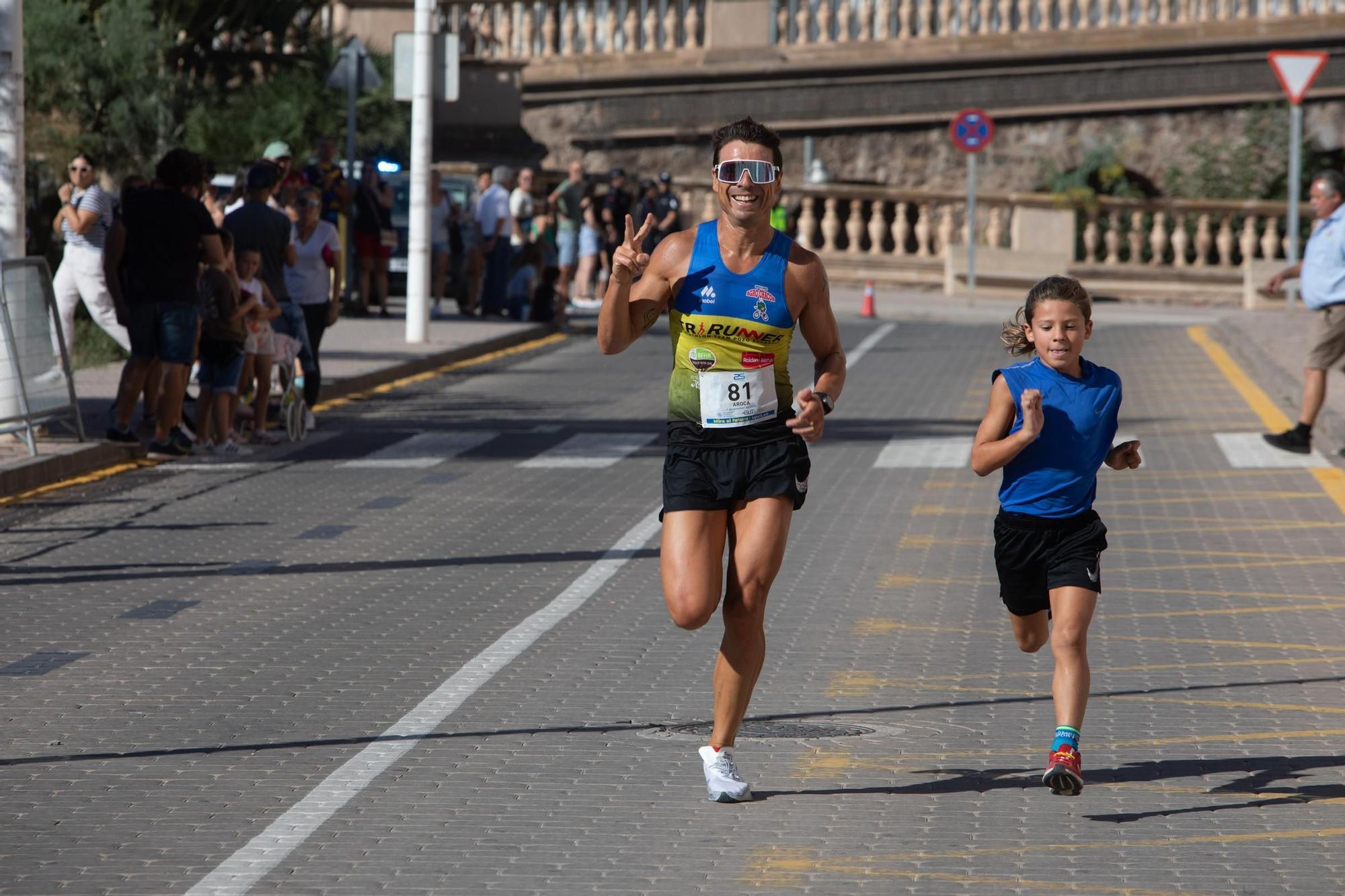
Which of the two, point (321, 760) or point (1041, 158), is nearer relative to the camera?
point (321, 760)

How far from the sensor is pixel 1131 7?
3741cm

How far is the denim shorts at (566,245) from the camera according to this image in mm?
29531

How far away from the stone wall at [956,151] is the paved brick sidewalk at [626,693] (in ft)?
77.7

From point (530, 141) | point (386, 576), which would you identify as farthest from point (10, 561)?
point (530, 141)

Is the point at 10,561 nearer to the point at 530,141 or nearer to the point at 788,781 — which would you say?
the point at 788,781

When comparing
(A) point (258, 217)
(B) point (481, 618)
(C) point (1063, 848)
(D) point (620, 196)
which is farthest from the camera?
(D) point (620, 196)

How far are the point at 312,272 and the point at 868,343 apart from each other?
1029 cm

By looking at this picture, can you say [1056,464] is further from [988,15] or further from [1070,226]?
[988,15]

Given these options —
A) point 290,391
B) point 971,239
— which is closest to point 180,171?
point 290,391

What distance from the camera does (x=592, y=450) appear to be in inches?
627

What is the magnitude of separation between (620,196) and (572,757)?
25.0 meters

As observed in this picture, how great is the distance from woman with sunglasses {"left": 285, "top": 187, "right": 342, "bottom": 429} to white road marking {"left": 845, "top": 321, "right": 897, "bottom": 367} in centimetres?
655

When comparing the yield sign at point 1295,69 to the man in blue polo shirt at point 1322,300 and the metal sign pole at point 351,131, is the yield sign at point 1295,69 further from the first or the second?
the man in blue polo shirt at point 1322,300

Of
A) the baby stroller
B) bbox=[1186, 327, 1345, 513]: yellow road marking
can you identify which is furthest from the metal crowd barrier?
bbox=[1186, 327, 1345, 513]: yellow road marking
